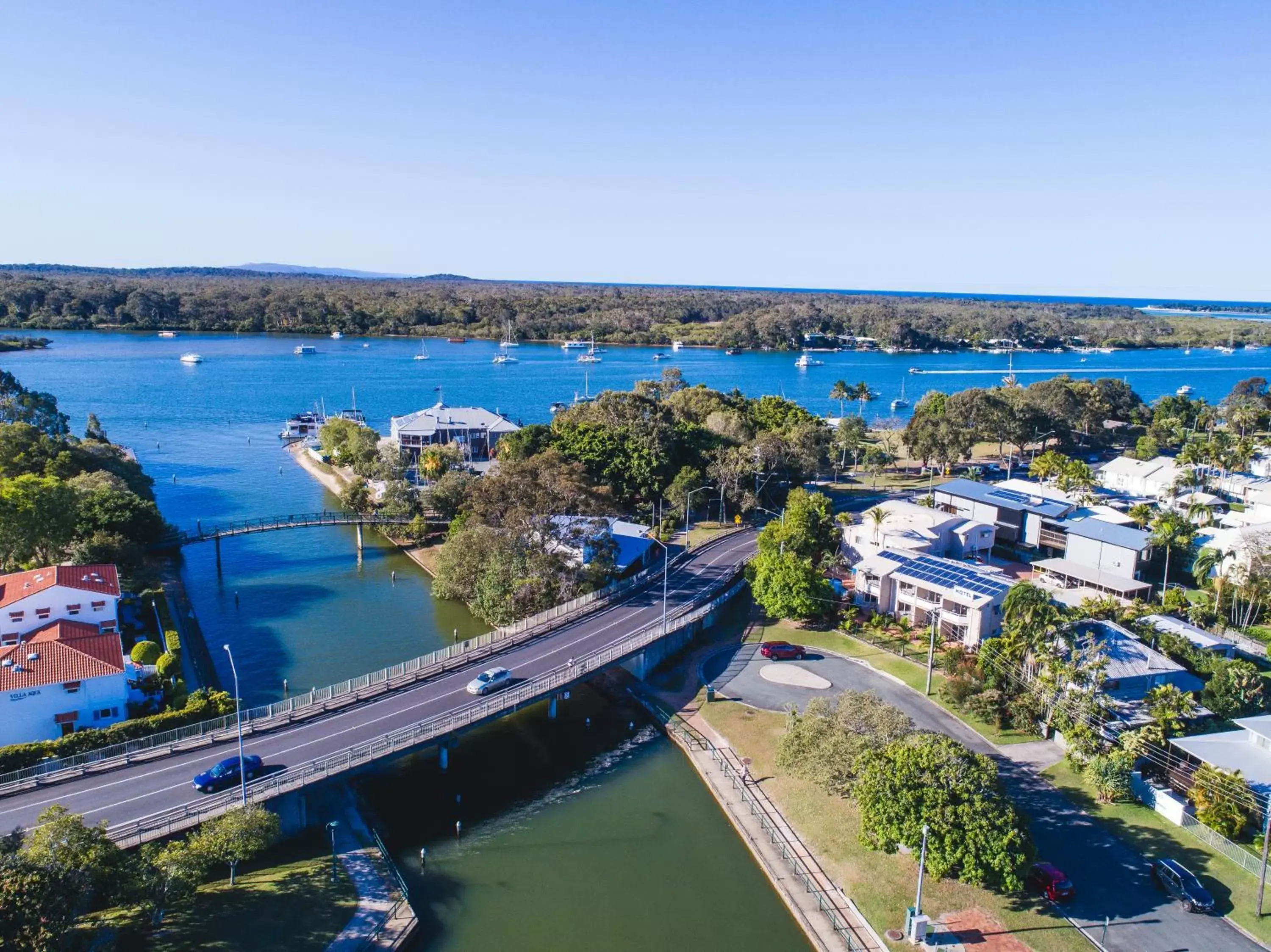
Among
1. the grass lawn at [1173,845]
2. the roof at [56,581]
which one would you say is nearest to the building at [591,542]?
the roof at [56,581]

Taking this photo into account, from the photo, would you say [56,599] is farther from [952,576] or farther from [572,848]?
[952,576]

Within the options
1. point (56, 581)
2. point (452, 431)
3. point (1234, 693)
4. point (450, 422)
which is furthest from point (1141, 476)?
point (56, 581)

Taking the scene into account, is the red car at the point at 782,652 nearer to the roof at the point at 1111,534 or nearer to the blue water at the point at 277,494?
the blue water at the point at 277,494

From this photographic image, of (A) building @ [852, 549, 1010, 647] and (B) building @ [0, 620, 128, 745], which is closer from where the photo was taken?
(B) building @ [0, 620, 128, 745]

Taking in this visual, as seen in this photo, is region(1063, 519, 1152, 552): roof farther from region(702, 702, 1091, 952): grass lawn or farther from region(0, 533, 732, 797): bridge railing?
region(0, 533, 732, 797): bridge railing

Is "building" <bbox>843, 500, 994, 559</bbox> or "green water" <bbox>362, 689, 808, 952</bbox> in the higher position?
"building" <bbox>843, 500, 994, 559</bbox>

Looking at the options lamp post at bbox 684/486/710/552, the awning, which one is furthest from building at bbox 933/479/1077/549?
lamp post at bbox 684/486/710/552

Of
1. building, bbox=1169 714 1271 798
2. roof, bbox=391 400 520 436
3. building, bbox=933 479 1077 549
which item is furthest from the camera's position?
roof, bbox=391 400 520 436
